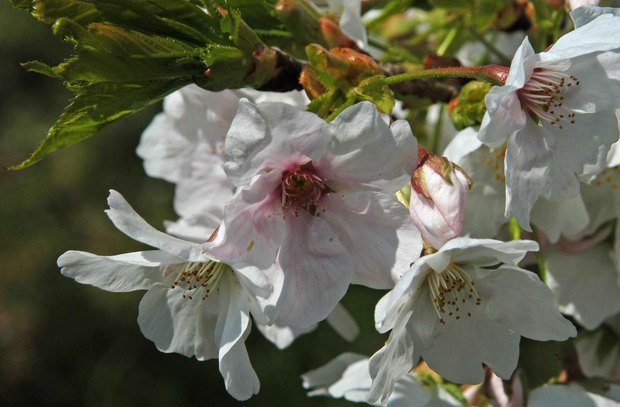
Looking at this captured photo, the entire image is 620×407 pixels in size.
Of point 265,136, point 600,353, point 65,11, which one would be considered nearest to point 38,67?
point 65,11

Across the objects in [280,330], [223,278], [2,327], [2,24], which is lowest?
[2,327]

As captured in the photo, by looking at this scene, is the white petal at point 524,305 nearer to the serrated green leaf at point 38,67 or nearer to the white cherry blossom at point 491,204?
the white cherry blossom at point 491,204

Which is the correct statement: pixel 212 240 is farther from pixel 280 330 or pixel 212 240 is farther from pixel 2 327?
pixel 2 327

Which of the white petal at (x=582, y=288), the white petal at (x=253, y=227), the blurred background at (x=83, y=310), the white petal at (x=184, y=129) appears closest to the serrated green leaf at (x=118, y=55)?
the white petal at (x=253, y=227)

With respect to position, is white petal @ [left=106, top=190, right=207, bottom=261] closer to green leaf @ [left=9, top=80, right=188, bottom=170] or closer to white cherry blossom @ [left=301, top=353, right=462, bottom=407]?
green leaf @ [left=9, top=80, right=188, bottom=170]

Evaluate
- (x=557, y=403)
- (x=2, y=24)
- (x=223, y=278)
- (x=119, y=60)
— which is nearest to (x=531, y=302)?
(x=557, y=403)
